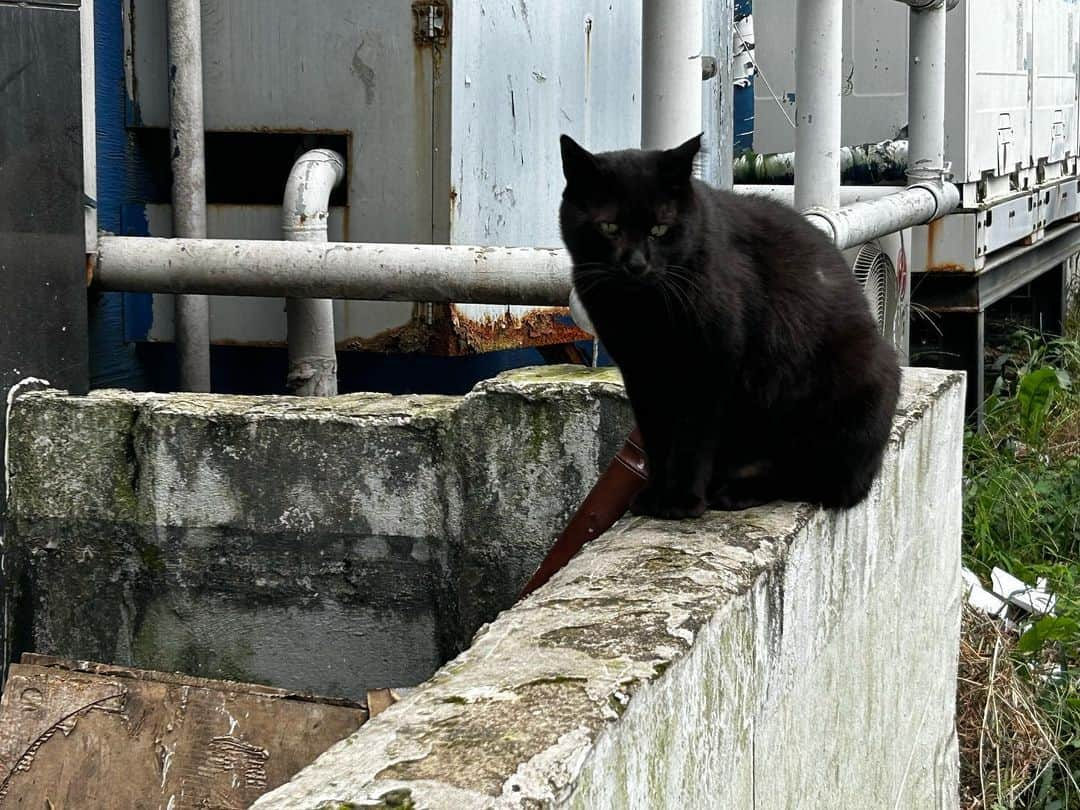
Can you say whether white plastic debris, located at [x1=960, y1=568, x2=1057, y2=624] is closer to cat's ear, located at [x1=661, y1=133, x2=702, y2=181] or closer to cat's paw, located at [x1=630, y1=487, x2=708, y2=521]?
cat's paw, located at [x1=630, y1=487, x2=708, y2=521]

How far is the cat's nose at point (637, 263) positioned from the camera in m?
2.77

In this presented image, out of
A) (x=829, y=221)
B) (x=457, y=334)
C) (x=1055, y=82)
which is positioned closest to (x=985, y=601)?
(x=829, y=221)

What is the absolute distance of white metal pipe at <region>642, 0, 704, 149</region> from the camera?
3.51 metres

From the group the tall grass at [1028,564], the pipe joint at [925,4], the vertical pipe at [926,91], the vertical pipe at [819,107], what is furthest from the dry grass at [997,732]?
the pipe joint at [925,4]

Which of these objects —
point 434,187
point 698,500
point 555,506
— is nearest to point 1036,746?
point 555,506

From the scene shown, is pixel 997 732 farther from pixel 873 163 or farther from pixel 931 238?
pixel 873 163

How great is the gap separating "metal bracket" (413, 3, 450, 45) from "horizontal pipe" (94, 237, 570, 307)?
96 cm

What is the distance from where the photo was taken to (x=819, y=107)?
4629 mm

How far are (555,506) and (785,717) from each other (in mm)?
1249

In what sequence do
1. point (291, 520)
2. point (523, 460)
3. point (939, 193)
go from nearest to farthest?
point (523, 460) → point (291, 520) → point (939, 193)

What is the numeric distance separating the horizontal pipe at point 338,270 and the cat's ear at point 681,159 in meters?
1.37

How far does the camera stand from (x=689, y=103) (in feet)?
11.6

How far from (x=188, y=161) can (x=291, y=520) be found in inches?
71.3

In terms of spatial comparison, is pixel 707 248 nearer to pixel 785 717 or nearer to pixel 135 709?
pixel 785 717
